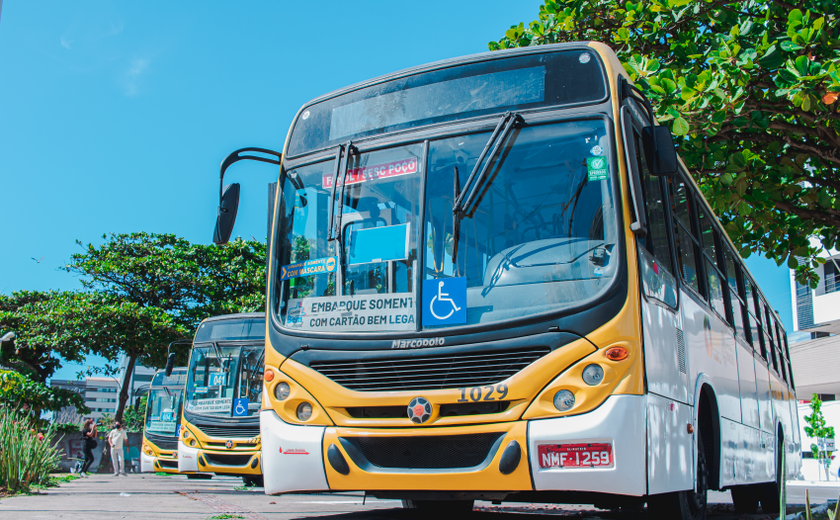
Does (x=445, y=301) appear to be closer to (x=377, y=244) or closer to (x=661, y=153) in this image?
(x=377, y=244)

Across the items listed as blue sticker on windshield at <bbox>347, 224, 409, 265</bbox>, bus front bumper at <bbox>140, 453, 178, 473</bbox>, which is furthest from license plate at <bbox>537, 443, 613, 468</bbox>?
bus front bumper at <bbox>140, 453, 178, 473</bbox>

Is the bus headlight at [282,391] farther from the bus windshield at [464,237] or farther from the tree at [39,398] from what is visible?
the tree at [39,398]

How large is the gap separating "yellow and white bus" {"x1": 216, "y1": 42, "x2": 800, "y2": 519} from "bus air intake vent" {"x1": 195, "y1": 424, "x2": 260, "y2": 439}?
7435 mm

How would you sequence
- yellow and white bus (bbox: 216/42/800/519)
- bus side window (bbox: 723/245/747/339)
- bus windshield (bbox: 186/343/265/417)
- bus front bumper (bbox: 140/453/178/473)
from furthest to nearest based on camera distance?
bus front bumper (bbox: 140/453/178/473) → bus windshield (bbox: 186/343/265/417) → bus side window (bbox: 723/245/747/339) → yellow and white bus (bbox: 216/42/800/519)

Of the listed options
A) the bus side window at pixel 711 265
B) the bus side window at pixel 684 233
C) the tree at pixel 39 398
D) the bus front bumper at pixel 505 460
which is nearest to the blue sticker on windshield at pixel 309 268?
the bus front bumper at pixel 505 460

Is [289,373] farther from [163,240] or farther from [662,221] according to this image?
[163,240]

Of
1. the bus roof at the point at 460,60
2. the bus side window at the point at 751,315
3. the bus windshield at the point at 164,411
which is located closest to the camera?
the bus roof at the point at 460,60

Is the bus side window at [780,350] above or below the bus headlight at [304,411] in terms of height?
above

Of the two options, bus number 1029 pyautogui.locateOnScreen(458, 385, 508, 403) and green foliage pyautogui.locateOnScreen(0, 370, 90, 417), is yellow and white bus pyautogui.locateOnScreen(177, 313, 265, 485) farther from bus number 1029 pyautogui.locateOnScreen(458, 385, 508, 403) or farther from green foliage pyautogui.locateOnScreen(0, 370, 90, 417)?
green foliage pyautogui.locateOnScreen(0, 370, 90, 417)

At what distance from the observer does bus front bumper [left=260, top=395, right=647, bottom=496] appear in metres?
4.20

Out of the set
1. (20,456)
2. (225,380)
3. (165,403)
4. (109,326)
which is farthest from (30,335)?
(20,456)

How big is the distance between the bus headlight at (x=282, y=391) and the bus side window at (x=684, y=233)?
10.3 ft

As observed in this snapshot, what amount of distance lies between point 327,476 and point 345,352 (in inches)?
32.2

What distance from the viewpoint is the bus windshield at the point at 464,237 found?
15.0 ft
